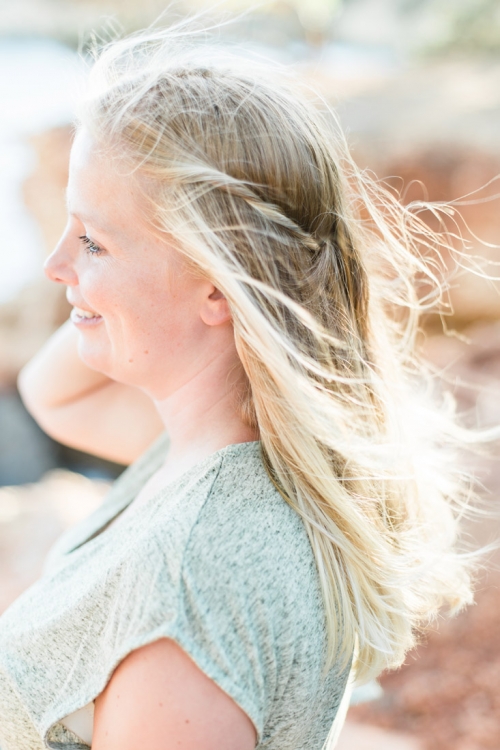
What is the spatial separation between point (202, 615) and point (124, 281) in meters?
0.53

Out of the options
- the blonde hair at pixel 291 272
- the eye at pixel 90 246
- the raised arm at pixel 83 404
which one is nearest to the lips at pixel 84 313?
the eye at pixel 90 246

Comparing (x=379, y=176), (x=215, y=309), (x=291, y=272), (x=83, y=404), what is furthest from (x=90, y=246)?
(x=379, y=176)

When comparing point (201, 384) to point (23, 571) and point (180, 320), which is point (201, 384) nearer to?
point (180, 320)

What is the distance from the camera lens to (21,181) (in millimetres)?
6301

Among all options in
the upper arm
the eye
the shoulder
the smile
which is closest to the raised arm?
the smile

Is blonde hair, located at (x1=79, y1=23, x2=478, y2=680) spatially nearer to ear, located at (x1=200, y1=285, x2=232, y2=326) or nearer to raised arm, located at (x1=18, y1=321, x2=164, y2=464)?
ear, located at (x1=200, y1=285, x2=232, y2=326)

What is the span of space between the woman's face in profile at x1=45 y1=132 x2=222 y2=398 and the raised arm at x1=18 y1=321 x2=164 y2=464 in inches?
20.2

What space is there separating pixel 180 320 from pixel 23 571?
2.27 m

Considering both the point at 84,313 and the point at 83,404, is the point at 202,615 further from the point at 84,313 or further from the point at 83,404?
the point at 83,404

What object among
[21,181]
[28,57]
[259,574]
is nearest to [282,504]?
[259,574]

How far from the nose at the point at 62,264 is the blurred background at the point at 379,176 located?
33 cm

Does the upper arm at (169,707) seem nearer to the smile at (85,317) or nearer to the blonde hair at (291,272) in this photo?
the blonde hair at (291,272)

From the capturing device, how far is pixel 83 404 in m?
1.77

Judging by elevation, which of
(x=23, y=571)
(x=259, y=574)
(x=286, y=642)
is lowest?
(x=23, y=571)
